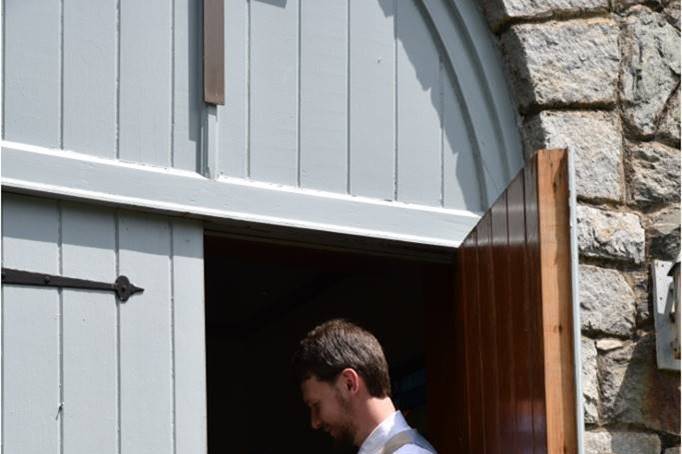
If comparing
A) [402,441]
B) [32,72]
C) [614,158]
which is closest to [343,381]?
[402,441]

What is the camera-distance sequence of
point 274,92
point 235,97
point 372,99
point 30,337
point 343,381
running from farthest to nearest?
point 372,99 → point 274,92 → point 235,97 → point 343,381 → point 30,337

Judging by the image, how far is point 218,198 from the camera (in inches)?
190

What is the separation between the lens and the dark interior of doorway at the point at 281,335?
789 centimetres

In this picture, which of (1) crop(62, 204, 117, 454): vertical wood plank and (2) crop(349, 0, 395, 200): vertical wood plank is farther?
(2) crop(349, 0, 395, 200): vertical wood plank

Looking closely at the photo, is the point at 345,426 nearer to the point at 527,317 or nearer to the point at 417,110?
the point at 527,317

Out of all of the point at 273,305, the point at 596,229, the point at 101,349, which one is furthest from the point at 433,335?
the point at 273,305

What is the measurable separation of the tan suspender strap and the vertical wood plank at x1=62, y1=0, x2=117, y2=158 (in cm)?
112

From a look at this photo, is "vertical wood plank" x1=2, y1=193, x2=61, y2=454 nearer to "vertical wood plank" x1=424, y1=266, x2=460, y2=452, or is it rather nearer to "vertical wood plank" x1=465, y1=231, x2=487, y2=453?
"vertical wood plank" x1=465, y1=231, x2=487, y2=453

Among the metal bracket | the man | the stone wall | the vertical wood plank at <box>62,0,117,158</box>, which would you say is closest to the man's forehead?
the man

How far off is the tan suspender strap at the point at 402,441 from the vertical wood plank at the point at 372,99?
2.92 ft

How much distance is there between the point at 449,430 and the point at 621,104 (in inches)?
49.2

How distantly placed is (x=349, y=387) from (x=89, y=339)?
0.76 metres

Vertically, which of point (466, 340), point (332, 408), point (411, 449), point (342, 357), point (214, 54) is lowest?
point (411, 449)

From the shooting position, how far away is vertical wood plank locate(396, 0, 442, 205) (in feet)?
17.5
